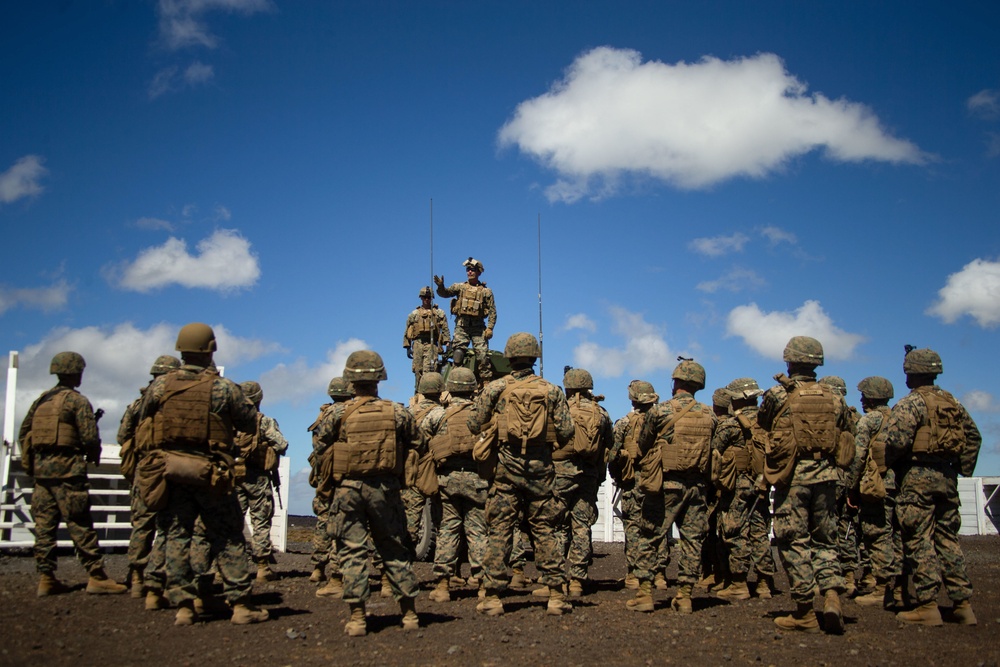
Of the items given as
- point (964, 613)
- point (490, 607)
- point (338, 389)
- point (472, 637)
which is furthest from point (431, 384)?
point (964, 613)

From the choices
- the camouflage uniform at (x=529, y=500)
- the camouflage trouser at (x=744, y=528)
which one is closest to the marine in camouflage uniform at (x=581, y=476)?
the camouflage uniform at (x=529, y=500)

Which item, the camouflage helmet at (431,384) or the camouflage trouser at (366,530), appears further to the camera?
the camouflage helmet at (431,384)

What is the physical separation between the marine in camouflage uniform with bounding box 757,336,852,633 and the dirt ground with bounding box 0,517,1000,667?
38cm

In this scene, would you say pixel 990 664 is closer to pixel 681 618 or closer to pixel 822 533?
pixel 822 533

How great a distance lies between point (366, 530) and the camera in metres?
7.34

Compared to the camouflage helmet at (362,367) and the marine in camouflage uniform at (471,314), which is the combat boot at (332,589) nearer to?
the camouflage helmet at (362,367)

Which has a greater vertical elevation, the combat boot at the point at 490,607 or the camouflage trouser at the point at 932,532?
the camouflage trouser at the point at 932,532

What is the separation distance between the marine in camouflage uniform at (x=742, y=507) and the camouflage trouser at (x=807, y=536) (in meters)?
1.79

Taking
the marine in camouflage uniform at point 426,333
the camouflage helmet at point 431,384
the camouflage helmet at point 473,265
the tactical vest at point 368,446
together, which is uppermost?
the camouflage helmet at point 473,265

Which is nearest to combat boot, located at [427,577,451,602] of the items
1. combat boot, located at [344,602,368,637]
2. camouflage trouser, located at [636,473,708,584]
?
combat boot, located at [344,602,368,637]

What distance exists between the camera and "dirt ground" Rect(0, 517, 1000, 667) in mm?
6398

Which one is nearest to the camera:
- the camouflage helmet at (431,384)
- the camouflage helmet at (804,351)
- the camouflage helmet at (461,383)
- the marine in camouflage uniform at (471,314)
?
the camouflage helmet at (804,351)

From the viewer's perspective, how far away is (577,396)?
10406 millimetres

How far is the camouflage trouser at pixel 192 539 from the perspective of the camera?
732 centimetres
